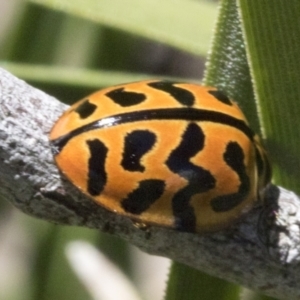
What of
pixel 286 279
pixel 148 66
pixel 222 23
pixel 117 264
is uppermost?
pixel 222 23

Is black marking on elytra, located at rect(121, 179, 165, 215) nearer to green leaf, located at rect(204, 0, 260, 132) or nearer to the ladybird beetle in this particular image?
the ladybird beetle

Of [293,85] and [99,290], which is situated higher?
[293,85]

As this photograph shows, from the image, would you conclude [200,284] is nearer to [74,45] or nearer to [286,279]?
[286,279]

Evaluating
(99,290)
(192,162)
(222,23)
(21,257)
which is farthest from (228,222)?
(21,257)

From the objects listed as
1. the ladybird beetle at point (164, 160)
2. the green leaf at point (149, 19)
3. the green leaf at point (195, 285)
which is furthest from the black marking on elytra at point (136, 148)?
the green leaf at point (149, 19)

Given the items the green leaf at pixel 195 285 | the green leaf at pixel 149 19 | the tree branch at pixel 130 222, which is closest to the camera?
the tree branch at pixel 130 222

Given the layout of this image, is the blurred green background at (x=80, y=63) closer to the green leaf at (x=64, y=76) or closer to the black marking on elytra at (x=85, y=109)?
the green leaf at (x=64, y=76)

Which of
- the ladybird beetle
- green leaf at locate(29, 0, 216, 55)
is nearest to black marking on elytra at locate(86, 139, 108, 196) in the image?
the ladybird beetle
